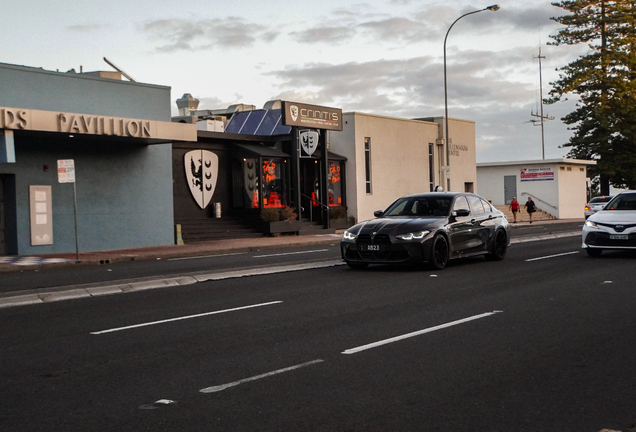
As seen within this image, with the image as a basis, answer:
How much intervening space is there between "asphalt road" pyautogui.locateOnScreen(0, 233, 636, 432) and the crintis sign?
2140cm

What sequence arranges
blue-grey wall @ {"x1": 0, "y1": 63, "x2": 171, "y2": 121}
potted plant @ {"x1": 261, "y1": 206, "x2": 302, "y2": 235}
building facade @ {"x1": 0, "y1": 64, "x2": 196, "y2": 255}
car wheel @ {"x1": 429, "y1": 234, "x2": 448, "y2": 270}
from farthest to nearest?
potted plant @ {"x1": 261, "y1": 206, "x2": 302, "y2": 235} < blue-grey wall @ {"x1": 0, "y1": 63, "x2": 171, "y2": 121} < building facade @ {"x1": 0, "y1": 64, "x2": 196, "y2": 255} < car wheel @ {"x1": 429, "y1": 234, "x2": 448, "y2": 270}

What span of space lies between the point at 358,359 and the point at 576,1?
201 feet

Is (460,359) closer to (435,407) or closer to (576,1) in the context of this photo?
(435,407)

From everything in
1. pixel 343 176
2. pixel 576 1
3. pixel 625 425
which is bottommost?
pixel 625 425

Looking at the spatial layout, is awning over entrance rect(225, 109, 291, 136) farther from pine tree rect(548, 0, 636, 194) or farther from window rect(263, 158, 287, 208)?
pine tree rect(548, 0, 636, 194)

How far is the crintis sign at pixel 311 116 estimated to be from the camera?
33.2m

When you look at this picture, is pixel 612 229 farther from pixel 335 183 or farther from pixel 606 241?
pixel 335 183

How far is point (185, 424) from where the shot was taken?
509 cm

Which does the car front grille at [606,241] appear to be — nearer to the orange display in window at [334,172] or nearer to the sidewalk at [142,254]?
the sidewalk at [142,254]

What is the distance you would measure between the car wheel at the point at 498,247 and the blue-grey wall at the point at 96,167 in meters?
13.0

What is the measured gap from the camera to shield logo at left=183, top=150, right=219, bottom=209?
106ft

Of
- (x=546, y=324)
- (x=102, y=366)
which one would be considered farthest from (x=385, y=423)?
(x=546, y=324)

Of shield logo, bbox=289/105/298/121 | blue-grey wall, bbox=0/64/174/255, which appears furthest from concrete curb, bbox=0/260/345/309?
shield logo, bbox=289/105/298/121

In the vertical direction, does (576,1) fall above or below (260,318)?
above
